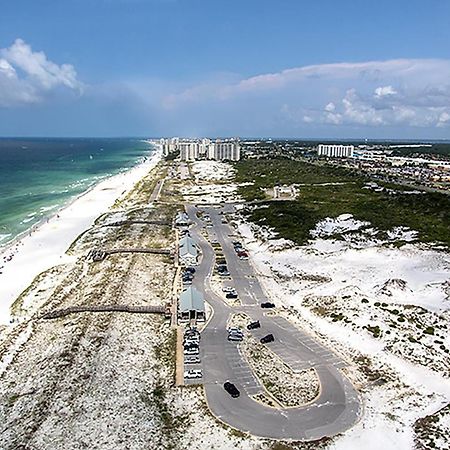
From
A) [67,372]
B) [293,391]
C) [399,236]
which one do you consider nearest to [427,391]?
[293,391]

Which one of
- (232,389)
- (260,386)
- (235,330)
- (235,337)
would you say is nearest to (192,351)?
(235,337)

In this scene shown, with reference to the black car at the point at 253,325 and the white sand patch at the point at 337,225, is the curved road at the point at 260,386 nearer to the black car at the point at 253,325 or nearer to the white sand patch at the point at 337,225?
the black car at the point at 253,325

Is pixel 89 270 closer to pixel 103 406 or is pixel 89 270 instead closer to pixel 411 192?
pixel 103 406

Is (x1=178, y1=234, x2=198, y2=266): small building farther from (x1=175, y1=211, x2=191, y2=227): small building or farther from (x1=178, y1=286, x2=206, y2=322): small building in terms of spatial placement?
(x1=175, y1=211, x2=191, y2=227): small building

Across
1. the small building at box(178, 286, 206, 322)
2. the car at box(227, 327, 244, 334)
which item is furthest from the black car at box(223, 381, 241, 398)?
the small building at box(178, 286, 206, 322)

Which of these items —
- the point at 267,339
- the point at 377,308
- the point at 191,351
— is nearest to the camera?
the point at 191,351

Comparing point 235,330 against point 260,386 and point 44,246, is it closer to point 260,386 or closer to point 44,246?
point 260,386
